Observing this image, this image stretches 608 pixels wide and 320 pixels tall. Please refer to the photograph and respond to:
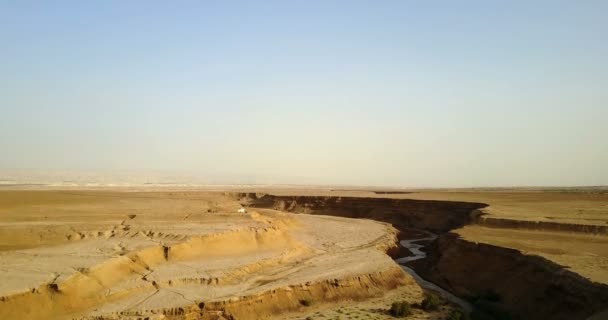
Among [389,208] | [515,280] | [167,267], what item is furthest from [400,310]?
[389,208]

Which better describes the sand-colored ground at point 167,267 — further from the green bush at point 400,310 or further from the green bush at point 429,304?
the green bush at point 400,310

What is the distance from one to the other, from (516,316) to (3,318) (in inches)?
697

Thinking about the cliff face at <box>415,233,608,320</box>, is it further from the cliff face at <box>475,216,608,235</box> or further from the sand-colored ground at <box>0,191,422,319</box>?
the cliff face at <box>475,216,608,235</box>

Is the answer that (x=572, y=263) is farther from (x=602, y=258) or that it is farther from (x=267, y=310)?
(x=267, y=310)

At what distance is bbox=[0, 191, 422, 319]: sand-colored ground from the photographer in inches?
600

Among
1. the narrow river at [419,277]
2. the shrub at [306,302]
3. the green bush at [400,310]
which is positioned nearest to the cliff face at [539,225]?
the narrow river at [419,277]

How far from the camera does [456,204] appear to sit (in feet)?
157

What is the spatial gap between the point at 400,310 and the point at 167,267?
1040cm

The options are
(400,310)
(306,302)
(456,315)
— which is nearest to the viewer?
(456,315)

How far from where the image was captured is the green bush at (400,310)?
55.8 feet

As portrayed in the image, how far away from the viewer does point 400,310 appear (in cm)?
1712

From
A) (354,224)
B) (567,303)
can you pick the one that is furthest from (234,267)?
(354,224)

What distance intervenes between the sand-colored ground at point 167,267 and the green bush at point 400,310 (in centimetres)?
231

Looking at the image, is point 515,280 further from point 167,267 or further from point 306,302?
point 167,267
